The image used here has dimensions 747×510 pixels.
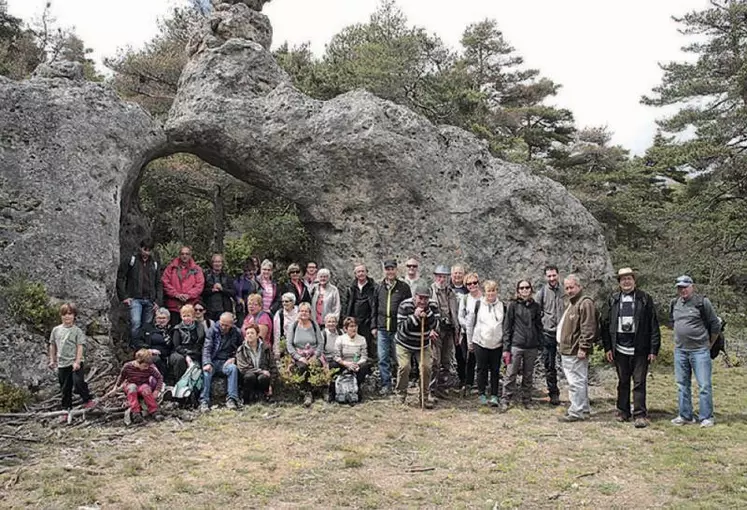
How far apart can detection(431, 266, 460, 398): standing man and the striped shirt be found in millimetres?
296

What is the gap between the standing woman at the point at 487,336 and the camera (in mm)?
8922

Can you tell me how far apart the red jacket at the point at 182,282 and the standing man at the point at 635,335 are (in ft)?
21.2

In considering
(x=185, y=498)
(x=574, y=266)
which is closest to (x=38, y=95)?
(x=185, y=498)

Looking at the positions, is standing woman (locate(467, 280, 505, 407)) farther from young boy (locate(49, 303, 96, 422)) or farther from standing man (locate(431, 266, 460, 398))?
young boy (locate(49, 303, 96, 422))

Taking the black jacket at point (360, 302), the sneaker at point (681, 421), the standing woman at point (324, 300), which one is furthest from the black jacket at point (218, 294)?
the sneaker at point (681, 421)

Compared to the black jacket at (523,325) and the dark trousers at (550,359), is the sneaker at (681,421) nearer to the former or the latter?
the dark trousers at (550,359)

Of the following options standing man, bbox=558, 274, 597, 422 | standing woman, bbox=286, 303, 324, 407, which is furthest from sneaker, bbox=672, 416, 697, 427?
standing woman, bbox=286, 303, 324, 407

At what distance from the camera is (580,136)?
3105cm

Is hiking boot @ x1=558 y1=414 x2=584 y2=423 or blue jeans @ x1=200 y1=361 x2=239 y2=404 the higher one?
blue jeans @ x1=200 y1=361 x2=239 y2=404

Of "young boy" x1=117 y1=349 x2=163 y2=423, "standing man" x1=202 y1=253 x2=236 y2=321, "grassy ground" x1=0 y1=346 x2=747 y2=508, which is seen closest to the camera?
"grassy ground" x1=0 y1=346 x2=747 y2=508

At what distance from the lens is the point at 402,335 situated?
910cm

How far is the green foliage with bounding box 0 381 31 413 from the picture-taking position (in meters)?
8.10

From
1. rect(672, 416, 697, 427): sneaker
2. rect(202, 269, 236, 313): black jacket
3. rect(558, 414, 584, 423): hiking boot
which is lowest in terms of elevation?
rect(558, 414, 584, 423): hiking boot

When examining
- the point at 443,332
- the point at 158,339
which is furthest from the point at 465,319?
the point at 158,339
